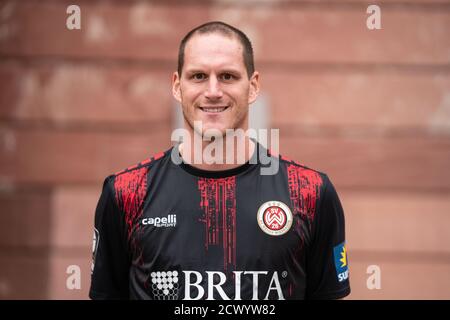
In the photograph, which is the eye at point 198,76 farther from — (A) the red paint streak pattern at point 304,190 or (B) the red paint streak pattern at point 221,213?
(A) the red paint streak pattern at point 304,190

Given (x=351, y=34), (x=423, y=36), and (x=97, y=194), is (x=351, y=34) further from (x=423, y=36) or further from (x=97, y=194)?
(x=97, y=194)

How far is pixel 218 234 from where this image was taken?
2.50m

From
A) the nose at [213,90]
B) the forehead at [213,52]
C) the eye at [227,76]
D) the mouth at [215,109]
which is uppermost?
the forehead at [213,52]

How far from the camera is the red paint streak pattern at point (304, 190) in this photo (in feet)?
8.43

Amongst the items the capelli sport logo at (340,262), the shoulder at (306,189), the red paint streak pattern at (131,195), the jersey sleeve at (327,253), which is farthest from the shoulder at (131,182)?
the capelli sport logo at (340,262)

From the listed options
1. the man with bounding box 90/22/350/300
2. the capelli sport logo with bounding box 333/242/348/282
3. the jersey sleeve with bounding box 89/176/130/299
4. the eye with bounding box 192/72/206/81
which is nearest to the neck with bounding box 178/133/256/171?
the man with bounding box 90/22/350/300

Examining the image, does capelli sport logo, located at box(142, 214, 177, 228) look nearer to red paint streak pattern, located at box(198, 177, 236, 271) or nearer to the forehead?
red paint streak pattern, located at box(198, 177, 236, 271)

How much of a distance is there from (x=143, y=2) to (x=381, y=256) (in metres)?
2.85

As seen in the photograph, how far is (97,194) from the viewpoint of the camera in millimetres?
4660

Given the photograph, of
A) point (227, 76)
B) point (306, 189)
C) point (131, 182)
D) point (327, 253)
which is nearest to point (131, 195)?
point (131, 182)

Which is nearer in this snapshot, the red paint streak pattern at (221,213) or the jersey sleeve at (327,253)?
the red paint streak pattern at (221,213)

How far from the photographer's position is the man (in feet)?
8.05

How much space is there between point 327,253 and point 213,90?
93cm

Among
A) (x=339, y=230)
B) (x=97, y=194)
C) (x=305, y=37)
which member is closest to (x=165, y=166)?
(x=339, y=230)
